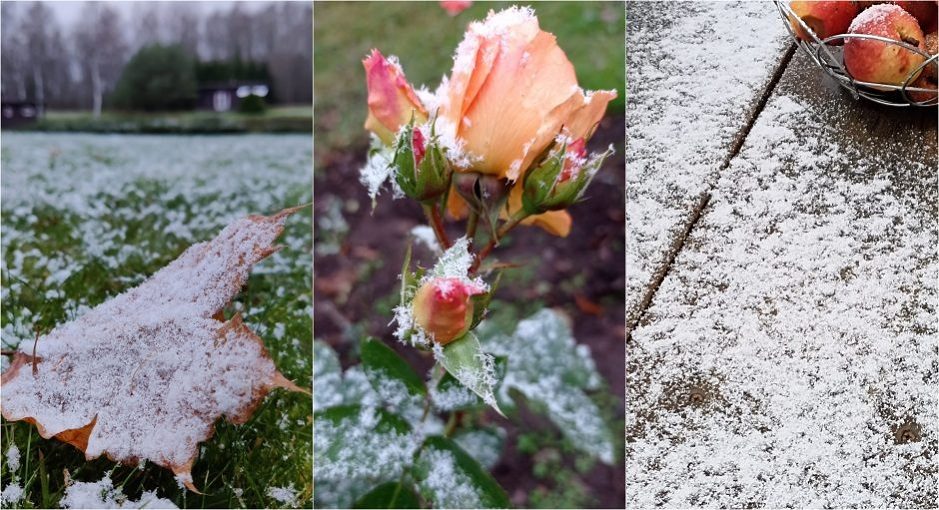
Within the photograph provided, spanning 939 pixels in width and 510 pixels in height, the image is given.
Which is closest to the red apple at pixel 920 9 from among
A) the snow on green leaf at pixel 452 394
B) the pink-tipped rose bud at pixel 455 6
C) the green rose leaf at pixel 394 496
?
the pink-tipped rose bud at pixel 455 6

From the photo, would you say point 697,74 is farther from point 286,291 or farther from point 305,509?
point 305,509

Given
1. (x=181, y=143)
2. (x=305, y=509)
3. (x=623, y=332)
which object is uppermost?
(x=181, y=143)

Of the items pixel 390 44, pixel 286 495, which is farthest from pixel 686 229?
pixel 286 495

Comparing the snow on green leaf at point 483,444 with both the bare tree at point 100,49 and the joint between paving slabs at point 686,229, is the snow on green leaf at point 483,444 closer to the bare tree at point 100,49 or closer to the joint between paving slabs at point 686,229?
the joint between paving slabs at point 686,229

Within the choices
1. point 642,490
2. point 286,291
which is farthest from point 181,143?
point 642,490

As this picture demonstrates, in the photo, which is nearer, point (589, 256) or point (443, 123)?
point (443, 123)

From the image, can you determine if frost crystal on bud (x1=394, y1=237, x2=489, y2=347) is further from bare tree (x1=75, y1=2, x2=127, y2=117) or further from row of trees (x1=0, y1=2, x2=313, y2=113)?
bare tree (x1=75, y1=2, x2=127, y2=117)

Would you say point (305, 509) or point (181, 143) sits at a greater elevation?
point (181, 143)

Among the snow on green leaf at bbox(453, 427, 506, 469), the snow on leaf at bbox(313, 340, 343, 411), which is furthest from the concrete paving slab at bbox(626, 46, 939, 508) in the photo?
the snow on leaf at bbox(313, 340, 343, 411)
